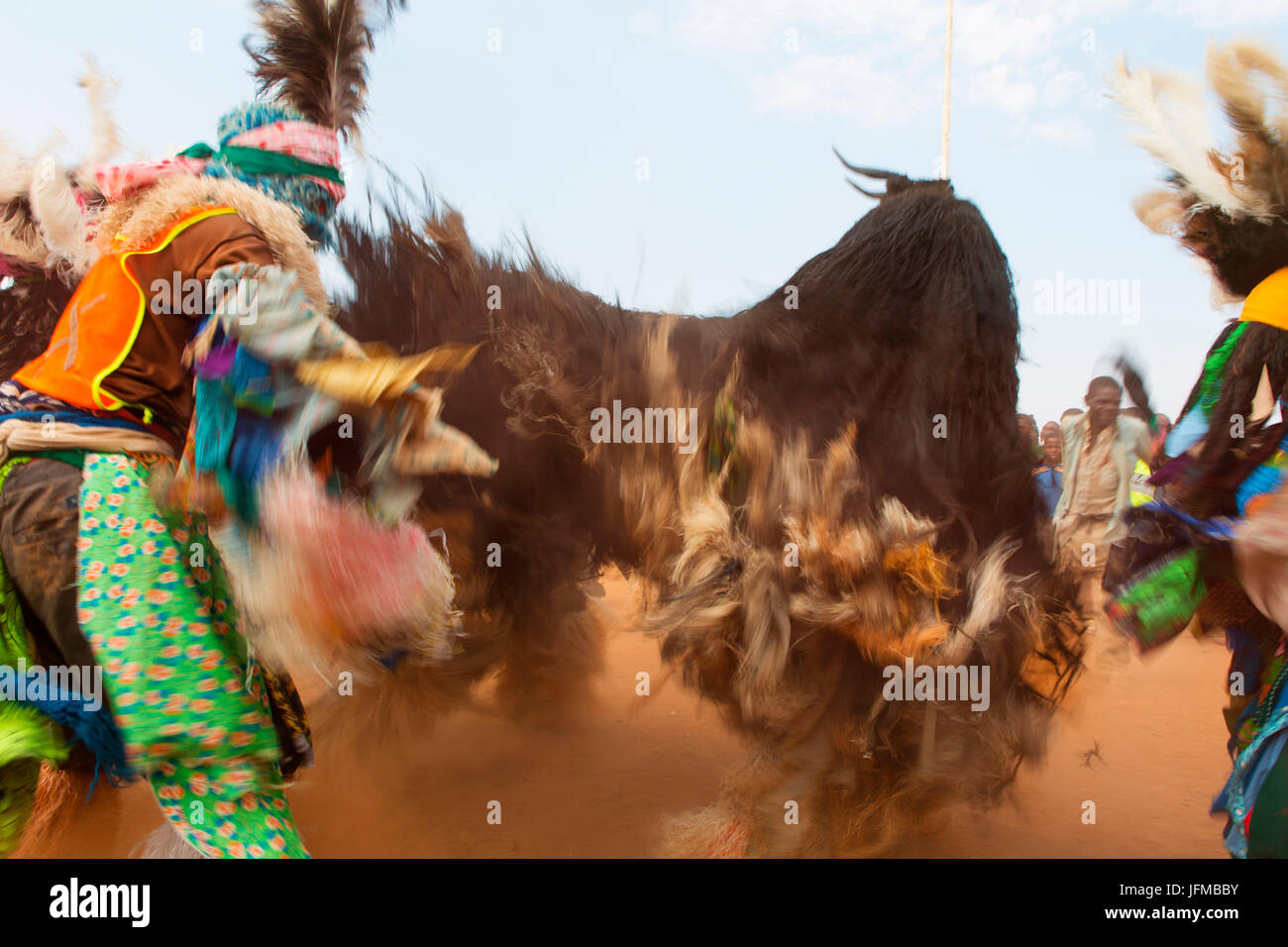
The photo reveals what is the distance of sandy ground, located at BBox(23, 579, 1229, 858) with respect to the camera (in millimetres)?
2793

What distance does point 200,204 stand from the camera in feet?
5.17

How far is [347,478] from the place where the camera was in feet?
4.82

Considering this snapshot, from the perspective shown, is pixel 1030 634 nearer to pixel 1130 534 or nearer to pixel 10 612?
pixel 1130 534

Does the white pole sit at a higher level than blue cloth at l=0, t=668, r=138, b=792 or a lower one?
higher

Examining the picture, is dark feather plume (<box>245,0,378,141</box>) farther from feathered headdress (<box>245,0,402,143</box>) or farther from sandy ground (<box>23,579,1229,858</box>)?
sandy ground (<box>23,579,1229,858</box>)

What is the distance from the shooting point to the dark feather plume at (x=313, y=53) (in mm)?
1970

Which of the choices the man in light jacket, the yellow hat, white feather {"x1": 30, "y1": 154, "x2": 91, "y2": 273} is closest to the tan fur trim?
white feather {"x1": 30, "y1": 154, "x2": 91, "y2": 273}

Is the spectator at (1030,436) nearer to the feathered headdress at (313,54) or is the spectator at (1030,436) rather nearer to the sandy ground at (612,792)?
the sandy ground at (612,792)

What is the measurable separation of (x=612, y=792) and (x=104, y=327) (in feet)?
9.54

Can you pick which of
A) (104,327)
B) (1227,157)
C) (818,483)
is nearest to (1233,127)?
(1227,157)

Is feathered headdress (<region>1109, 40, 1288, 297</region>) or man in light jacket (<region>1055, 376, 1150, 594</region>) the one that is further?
man in light jacket (<region>1055, 376, 1150, 594</region>)

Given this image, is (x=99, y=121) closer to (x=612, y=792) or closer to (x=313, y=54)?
(x=313, y=54)

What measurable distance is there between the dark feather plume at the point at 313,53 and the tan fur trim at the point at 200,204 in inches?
20.0

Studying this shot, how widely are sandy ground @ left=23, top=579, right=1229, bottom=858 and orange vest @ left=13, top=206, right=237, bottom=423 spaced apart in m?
1.52
